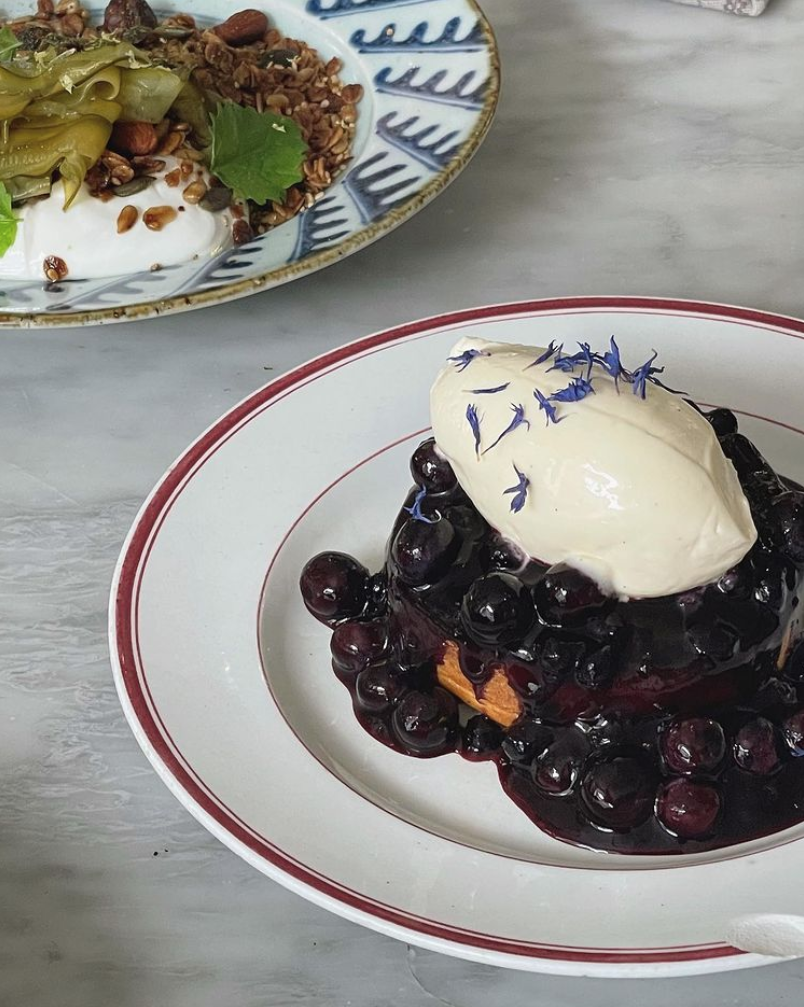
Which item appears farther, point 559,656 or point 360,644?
point 360,644

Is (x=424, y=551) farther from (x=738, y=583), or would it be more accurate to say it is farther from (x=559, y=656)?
(x=738, y=583)

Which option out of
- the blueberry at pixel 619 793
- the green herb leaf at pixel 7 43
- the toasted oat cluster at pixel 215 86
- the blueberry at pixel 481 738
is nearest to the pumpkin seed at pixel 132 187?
the toasted oat cluster at pixel 215 86

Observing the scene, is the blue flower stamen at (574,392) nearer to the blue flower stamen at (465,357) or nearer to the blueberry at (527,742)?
the blue flower stamen at (465,357)

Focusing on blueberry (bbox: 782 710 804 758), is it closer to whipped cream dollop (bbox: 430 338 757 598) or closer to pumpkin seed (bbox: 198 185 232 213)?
whipped cream dollop (bbox: 430 338 757 598)

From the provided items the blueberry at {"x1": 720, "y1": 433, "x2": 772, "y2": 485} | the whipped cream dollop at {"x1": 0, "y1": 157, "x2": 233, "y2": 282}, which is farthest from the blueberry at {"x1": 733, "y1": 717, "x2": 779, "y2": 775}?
the whipped cream dollop at {"x1": 0, "y1": 157, "x2": 233, "y2": 282}

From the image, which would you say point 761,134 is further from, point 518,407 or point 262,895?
point 262,895

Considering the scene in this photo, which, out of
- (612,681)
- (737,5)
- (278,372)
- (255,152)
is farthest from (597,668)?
(737,5)

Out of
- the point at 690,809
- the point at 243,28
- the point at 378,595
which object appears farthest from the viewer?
the point at 243,28
